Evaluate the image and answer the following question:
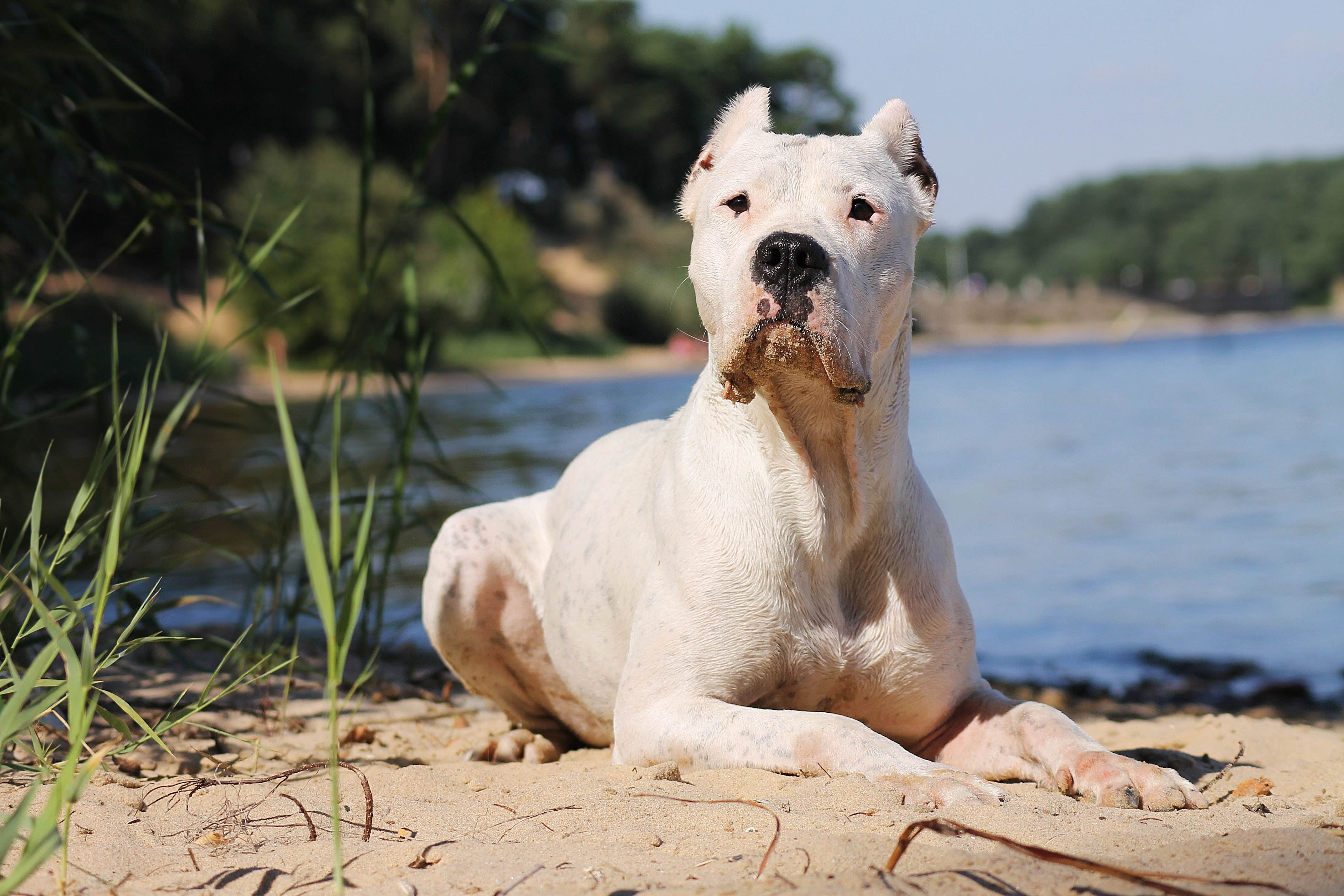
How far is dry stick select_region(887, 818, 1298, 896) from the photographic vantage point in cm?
185

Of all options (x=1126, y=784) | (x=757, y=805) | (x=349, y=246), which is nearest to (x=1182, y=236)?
(x=349, y=246)

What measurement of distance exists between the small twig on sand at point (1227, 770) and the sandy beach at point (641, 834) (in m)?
0.02

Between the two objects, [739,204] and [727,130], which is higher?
[727,130]

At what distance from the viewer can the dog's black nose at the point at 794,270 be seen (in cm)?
271

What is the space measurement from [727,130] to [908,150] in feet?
1.72

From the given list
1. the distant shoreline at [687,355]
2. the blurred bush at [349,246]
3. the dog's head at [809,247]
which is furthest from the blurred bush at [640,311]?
the dog's head at [809,247]

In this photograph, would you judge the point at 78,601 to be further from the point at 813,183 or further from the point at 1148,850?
the point at 1148,850

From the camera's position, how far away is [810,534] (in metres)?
3.02

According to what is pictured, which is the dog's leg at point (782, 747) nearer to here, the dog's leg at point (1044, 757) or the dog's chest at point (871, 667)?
the dog's chest at point (871, 667)

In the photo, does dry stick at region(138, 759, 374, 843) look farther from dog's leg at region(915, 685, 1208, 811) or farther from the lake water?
the lake water

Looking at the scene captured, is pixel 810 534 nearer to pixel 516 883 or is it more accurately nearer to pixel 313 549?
pixel 516 883

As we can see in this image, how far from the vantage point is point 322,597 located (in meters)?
1.76

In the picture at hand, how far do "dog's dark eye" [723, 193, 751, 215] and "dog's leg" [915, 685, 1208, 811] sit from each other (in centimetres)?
148

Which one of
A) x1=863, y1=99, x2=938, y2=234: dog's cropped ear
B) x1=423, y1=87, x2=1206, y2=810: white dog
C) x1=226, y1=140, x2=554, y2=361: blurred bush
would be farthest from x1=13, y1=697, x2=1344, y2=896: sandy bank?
x1=226, y1=140, x2=554, y2=361: blurred bush
